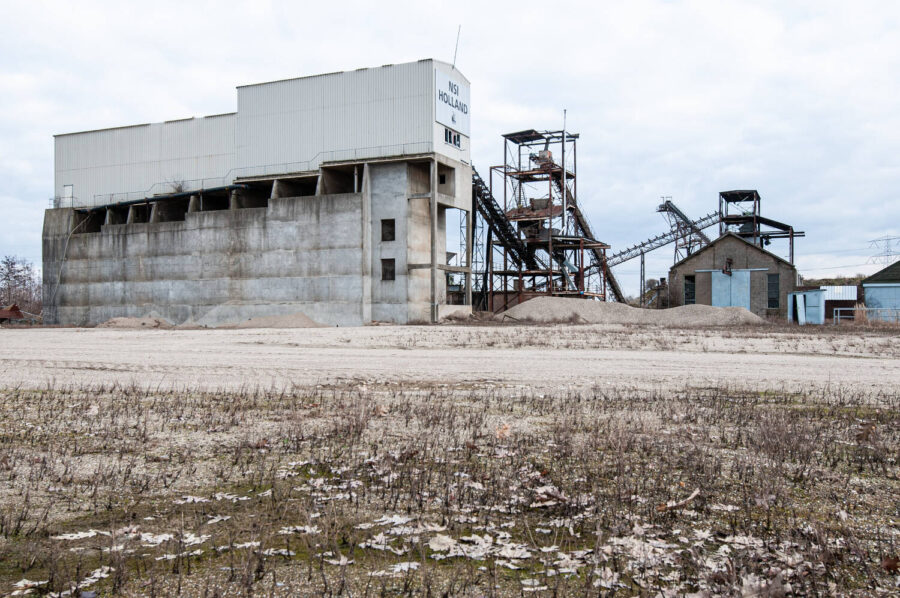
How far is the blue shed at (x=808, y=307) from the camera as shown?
152ft

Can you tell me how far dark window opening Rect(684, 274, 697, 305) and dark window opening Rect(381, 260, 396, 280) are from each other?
22560mm

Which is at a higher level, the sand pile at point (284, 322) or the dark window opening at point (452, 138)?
the dark window opening at point (452, 138)

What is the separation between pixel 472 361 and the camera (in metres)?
17.4

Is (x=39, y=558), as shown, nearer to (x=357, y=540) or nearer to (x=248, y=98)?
(x=357, y=540)

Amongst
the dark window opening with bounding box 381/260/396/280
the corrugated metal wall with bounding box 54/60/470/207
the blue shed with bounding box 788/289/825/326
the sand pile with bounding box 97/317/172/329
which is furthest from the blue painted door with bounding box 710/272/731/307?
the sand pile with bounding box 97/317/172/329

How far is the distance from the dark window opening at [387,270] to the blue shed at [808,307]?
2700 centimetres

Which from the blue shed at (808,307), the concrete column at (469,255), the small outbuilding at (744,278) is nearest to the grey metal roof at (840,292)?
the small outbuilding at (744,278)

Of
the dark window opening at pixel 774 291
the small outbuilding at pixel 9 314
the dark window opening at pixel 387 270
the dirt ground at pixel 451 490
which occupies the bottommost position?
the dirt ground at pixel 451 490

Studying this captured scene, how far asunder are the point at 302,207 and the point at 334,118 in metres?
5.77

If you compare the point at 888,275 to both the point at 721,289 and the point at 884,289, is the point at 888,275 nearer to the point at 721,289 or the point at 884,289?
the point at 884,289

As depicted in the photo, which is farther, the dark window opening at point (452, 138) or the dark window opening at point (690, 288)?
the dark window opening at point (690, 288)

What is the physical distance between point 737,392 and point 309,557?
357 inches

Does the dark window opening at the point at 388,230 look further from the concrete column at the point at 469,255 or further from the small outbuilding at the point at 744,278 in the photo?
the small outbuilding at the point at 744,278

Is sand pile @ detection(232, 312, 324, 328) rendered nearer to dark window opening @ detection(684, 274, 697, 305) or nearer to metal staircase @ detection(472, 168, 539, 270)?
metal staircase @ detection(472, 168, 539, 270)
